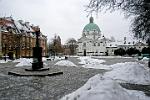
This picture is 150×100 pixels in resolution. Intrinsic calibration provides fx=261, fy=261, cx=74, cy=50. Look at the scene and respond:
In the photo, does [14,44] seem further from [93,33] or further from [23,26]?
[93,33]

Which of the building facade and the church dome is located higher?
the church dome

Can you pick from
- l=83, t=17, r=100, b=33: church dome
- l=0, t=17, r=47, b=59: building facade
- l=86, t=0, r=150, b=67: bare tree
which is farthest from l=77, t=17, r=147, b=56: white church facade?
l=86, t=0, r=150, b=67: bare tree

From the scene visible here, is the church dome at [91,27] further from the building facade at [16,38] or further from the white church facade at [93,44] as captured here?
the building facade at [16,38]

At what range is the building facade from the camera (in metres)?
65.6

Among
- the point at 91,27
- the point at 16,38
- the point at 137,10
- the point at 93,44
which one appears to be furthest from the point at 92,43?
the point at 137,10

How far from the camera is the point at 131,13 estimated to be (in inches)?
760

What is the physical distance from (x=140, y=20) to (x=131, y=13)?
111cm

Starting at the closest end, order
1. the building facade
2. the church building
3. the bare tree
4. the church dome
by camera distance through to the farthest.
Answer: the bare tree < the building facade < the church dome < the church building

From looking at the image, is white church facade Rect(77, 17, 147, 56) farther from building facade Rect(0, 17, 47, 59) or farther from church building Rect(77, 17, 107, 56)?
Result: building facade Rect(0, 17, 47, 59)

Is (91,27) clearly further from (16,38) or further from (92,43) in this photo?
(16,38)

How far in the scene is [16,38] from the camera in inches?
2549

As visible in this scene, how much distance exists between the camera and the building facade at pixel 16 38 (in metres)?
65.6

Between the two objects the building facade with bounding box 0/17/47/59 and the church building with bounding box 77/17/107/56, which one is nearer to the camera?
the building facade with bounding box 0/17/47/59

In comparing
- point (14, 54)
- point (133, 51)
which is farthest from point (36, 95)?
point (133, 51)
